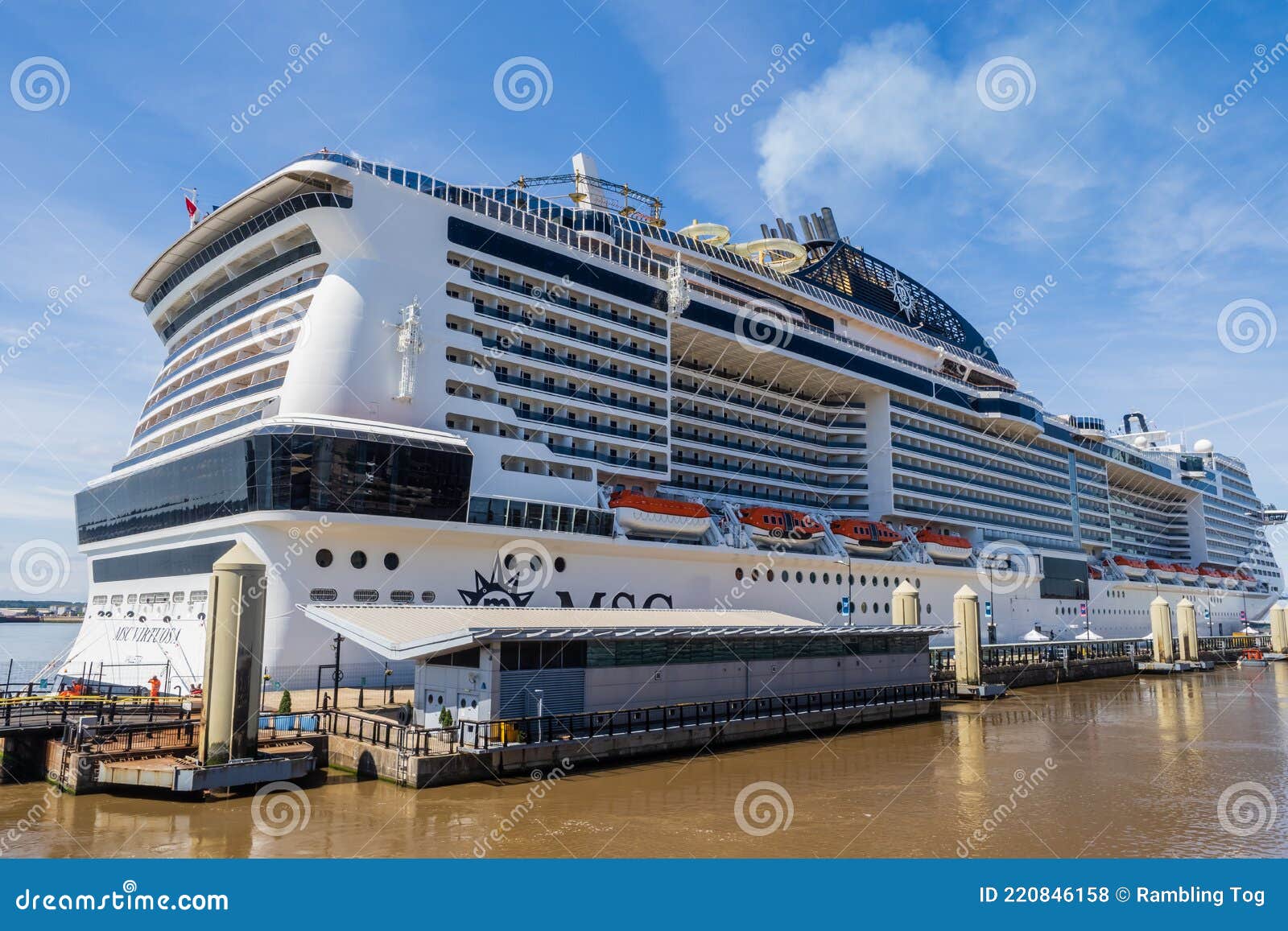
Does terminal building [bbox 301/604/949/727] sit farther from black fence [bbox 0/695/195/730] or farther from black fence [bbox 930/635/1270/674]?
black fence [bbox 930/635/1270/674]

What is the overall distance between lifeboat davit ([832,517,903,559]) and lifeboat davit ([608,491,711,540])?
10.7 metres

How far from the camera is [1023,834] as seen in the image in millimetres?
15047

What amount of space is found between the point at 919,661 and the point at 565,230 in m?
23.2

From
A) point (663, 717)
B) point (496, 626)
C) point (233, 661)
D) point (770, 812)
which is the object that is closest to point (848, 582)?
point (663, 717)

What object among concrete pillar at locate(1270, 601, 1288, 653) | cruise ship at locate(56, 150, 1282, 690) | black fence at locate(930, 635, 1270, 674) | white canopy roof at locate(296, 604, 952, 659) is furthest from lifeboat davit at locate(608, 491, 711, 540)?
concrete pillar at locate(1270, 601, 1288, 653)

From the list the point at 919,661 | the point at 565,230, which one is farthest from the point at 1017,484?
the point at 565,230

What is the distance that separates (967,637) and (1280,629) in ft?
159

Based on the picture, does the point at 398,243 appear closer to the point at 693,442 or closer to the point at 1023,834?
the point at 693,442

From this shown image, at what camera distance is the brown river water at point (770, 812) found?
13781 mm

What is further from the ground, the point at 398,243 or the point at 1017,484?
→ the point at 398,243

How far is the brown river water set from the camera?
13.8 metres

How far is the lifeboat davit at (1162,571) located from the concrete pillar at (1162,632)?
2551cm

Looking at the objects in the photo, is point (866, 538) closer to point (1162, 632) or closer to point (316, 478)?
point (1162, 632)

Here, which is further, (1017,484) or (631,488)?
(1017,484)
